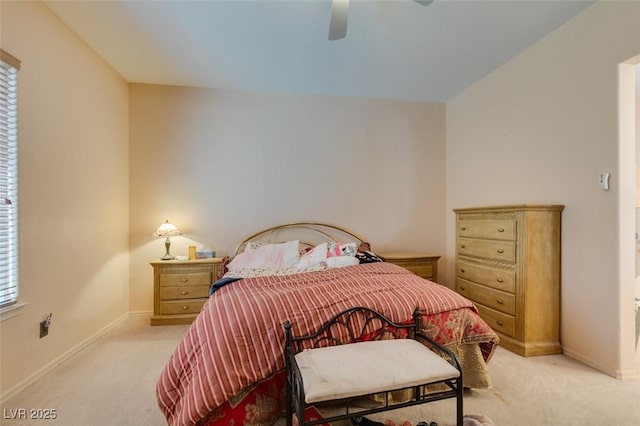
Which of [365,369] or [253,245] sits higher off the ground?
[253,245]

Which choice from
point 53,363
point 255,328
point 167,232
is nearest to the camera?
point 255,328

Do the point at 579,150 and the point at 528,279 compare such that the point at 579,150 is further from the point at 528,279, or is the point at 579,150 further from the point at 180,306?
the point at 180,306

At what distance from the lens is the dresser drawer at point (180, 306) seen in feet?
10.4

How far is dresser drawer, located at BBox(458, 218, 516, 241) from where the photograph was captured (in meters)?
2.60

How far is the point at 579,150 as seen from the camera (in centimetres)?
242

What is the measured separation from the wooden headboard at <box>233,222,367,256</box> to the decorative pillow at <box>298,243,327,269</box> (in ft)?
1.44

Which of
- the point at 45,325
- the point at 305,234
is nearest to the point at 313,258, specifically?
the point at 305,234

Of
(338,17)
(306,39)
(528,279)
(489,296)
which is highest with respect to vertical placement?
(306,39)

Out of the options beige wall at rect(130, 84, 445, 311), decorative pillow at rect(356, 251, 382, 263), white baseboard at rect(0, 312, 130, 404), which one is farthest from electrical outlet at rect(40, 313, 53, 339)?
decorative pillow at rect(356, 251, 382, 263)

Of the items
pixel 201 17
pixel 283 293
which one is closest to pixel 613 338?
pixel 283 293

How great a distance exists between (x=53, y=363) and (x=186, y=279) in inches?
47.6

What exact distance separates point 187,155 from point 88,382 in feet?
8.14

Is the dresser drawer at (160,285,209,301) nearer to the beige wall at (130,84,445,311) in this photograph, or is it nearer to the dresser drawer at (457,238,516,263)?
the beige wall at (130,84,445,311)

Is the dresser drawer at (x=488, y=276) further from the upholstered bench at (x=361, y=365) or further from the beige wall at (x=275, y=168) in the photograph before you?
the upholstered bench at (x=361, y=365)
